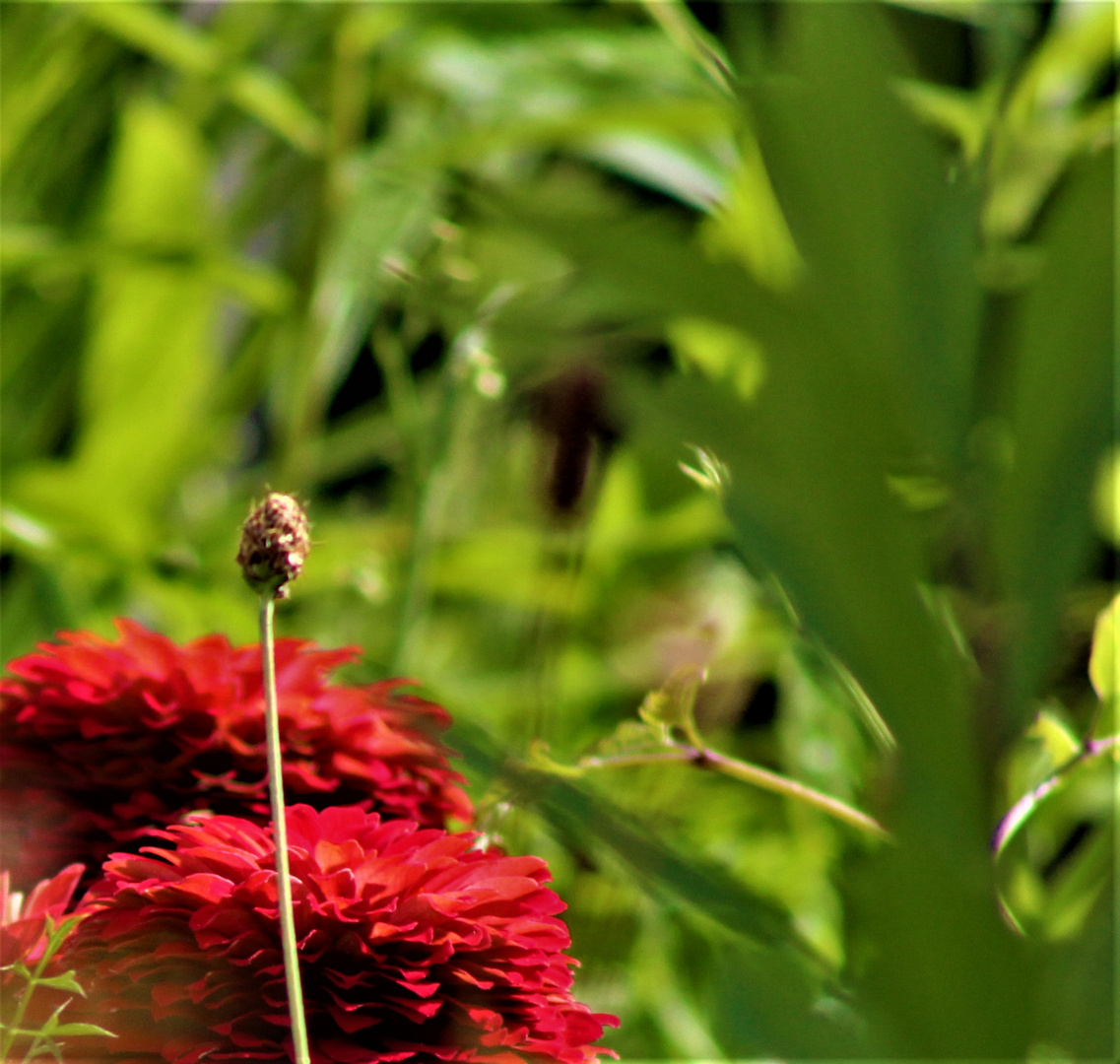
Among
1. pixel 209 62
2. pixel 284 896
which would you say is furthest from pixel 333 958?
pixel 209 62

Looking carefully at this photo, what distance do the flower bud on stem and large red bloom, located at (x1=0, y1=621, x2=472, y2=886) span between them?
1.6 inches

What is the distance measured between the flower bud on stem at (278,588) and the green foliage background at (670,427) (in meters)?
0.02

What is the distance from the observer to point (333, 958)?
14 centimetres

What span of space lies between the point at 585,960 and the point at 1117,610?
0.80ft

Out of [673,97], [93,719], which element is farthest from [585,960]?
[673,97]

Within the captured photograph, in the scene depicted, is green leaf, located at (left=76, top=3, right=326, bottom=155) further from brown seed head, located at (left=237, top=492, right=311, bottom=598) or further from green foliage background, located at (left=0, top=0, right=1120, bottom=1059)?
brown seed head, located at (left=237, top=492, right=311, bottom=598)

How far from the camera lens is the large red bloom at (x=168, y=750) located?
17cm

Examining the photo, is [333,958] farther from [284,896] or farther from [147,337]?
[147,337]

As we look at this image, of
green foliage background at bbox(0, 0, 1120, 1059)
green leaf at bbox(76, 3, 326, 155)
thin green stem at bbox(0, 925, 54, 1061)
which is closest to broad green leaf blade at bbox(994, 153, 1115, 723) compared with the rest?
green foliage background at bbox(0, 0, 1120, 1059)

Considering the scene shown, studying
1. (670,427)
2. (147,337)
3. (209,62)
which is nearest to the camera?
(670,427)

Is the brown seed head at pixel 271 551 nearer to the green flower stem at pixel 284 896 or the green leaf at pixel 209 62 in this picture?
the green flower stem at pixel 284 896

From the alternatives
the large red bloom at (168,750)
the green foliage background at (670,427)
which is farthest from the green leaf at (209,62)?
the large red bloom at (168,750)

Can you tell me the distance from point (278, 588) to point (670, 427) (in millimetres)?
60

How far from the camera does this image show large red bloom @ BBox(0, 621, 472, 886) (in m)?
0.17
